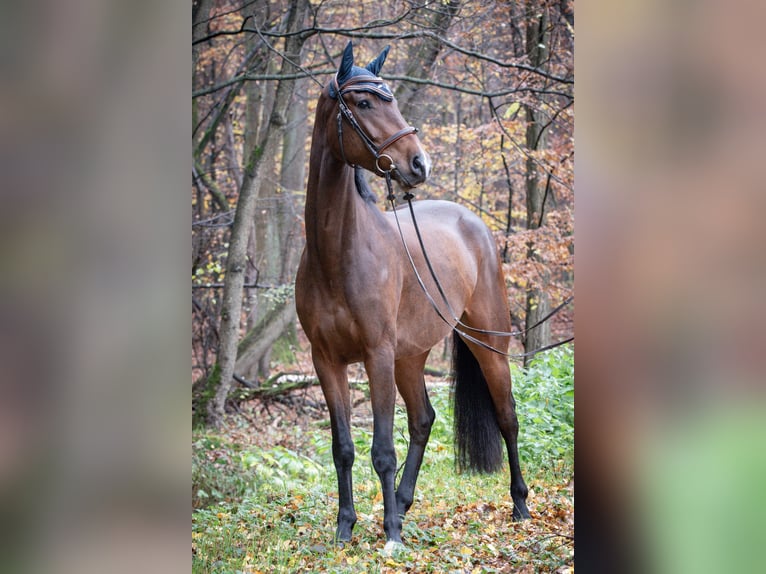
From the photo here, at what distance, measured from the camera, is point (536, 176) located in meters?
6.96

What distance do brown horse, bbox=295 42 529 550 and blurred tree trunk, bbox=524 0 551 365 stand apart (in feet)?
6.92

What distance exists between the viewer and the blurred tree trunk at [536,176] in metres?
6.66

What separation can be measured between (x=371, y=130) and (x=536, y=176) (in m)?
3.86

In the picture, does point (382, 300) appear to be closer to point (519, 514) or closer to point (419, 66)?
point (519, 514)

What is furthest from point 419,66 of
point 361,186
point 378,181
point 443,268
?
point 361,186

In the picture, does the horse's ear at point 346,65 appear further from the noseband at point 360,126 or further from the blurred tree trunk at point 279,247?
the blurred tree trunk at point 279,247

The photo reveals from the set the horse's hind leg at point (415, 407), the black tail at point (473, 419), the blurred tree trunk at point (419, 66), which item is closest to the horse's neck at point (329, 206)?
the horse's hind leg at point (415, 407)

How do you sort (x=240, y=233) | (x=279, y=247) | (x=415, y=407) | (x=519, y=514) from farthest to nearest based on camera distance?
(x=279, y=247), (x=240, y=233), (x=415, y=407), (x=519, y=514)

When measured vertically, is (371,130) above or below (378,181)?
below

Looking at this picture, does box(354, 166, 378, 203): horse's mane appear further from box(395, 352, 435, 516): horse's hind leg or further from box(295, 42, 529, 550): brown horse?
box(395, 352, 435, 516): horse's hind leg

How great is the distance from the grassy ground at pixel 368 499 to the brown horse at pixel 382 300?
18cm
